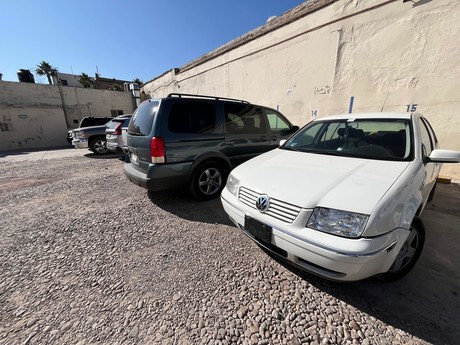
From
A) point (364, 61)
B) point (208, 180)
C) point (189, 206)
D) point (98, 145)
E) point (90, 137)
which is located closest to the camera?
point (189, 206)

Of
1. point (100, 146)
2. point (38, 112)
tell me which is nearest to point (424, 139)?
point (100, 146)

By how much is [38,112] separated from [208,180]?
18225 mm

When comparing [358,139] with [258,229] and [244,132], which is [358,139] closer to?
[258,229]

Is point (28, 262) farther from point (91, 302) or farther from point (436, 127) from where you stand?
point (436, 127)

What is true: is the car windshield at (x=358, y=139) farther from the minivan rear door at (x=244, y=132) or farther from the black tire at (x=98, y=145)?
the black tire at (x=98, y=145)

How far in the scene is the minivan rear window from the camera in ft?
10.9

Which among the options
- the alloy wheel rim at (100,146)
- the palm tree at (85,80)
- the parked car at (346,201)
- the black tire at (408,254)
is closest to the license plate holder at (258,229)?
the parked car at (346,201)

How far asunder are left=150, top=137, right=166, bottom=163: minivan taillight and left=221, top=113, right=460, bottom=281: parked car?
4.20 ft

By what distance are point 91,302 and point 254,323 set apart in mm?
1428

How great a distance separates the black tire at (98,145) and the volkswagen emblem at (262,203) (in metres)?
9.33

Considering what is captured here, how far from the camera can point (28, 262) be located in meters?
2.38

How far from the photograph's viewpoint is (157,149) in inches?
125

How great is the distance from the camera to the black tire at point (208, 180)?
3727mm

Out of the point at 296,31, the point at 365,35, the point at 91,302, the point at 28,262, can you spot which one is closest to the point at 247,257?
the point at 91,302
